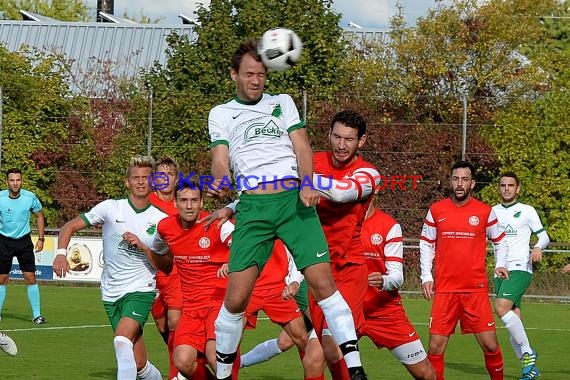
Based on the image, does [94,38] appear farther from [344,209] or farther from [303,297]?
[344,209]

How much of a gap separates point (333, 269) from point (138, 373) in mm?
2504

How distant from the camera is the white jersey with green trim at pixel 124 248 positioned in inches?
400

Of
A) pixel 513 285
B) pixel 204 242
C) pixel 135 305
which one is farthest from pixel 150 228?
pixel 513 285

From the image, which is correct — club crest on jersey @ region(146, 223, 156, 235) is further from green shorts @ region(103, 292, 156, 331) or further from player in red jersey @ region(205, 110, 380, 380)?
player in red jersey @ region(205, 110, 380, 380)

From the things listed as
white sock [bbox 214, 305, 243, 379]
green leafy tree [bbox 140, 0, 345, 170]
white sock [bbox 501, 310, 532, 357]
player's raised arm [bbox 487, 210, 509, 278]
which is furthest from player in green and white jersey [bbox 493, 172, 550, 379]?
green leafy tree [bbox 140, 0, 345, 170]

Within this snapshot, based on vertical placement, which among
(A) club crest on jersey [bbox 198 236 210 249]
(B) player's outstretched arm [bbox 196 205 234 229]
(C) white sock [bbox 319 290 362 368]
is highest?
(B) player's outstretched arm [bbox 196 205 234 229]

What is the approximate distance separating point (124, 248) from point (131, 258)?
0.13 metres

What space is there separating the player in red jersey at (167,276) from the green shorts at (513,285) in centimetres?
406

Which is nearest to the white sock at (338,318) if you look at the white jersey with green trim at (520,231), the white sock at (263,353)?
the white sock at (263,353)

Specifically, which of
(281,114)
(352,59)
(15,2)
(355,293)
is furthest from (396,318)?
(15,2)

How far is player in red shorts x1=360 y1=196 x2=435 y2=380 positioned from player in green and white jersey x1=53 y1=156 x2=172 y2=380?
1740 mm

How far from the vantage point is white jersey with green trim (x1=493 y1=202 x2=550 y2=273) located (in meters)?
14.1

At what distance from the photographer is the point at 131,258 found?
1018cm

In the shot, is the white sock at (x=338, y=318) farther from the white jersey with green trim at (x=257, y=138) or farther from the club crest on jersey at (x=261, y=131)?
the club crest on jersey at (x=261, y=131)
